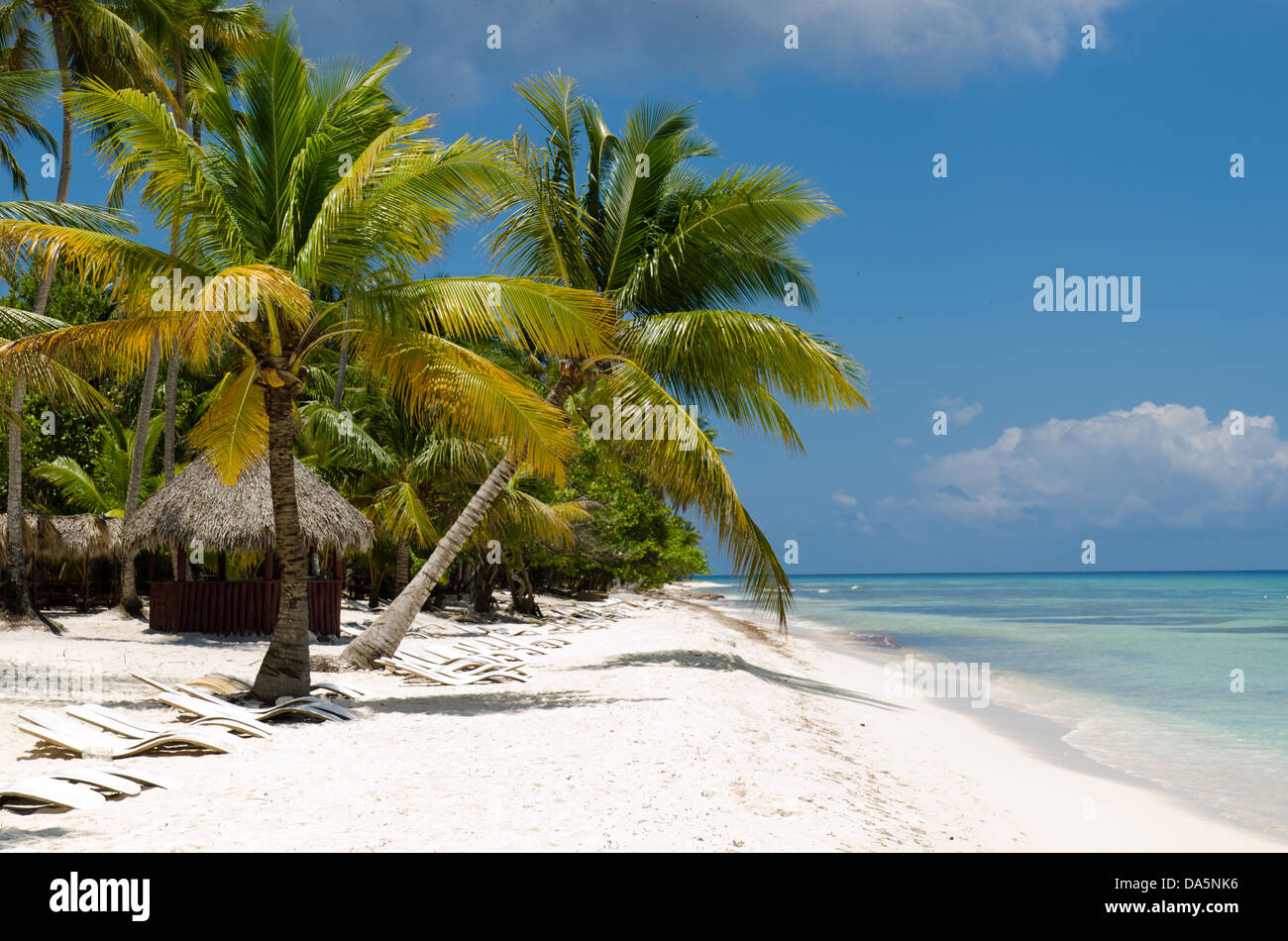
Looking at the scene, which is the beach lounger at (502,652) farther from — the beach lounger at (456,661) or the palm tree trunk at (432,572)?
the palm tree trunk at (432,572)

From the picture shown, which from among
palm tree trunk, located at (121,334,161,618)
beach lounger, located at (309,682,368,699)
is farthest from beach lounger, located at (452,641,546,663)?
palm tree trunk, located at (121,334,161,618)

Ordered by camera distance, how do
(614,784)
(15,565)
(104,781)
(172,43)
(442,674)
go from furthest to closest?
(172,43) → (15,565) → (442,674) → (614,784) → (104,781)

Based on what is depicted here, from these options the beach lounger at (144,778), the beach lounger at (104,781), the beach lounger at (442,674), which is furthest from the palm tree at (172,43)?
the beach lounger at (104,781)

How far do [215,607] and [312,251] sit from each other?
33.7ft

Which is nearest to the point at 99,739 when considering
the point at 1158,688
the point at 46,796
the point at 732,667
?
the point at 46,796

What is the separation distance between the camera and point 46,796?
504 centimetres

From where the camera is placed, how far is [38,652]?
1290 cm

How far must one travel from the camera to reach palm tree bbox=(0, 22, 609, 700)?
8594 millimetres

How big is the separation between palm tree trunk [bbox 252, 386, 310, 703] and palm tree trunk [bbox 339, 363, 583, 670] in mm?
2541

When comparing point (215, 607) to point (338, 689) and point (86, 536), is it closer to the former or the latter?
point (86, 536)

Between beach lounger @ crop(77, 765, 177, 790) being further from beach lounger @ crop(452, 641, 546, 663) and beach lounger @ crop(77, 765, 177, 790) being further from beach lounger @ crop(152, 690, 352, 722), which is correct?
beach lounger @ crop(452, 641, 546, 663)
